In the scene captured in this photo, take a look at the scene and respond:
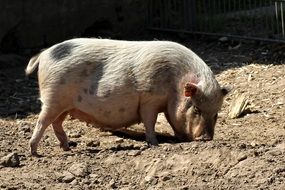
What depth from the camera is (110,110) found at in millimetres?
6398

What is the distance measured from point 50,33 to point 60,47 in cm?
483

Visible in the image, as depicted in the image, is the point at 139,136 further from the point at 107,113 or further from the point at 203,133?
the point at 203,133

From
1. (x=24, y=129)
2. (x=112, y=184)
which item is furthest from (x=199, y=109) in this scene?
(x=24, y=129)

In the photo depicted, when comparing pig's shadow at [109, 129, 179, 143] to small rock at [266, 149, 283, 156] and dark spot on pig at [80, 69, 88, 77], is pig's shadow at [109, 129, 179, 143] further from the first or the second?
small rock at [266, 149, 283, 156]

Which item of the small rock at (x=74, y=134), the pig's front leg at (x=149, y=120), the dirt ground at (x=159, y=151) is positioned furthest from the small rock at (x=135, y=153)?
the small rock at (x=74, y=134)

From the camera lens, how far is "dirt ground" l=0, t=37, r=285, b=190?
5.08 meters

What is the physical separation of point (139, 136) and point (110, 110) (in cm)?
84

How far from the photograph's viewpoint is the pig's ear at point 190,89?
6.12m

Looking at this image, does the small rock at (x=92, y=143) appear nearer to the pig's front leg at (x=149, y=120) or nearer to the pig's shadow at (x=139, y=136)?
the pig's shadow at (x=139, y=136)

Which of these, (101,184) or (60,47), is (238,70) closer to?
(60,47)

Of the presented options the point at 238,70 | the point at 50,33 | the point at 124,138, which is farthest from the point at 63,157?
the point at 50,33

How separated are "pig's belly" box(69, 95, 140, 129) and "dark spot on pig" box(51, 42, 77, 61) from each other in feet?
1.23

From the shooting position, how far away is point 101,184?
5188mm

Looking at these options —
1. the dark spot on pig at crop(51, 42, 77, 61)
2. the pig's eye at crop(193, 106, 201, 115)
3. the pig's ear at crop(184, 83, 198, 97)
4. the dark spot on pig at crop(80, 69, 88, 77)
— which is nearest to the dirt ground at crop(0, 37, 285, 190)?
the pig's eye at crop(193, 106, 201, 115)
